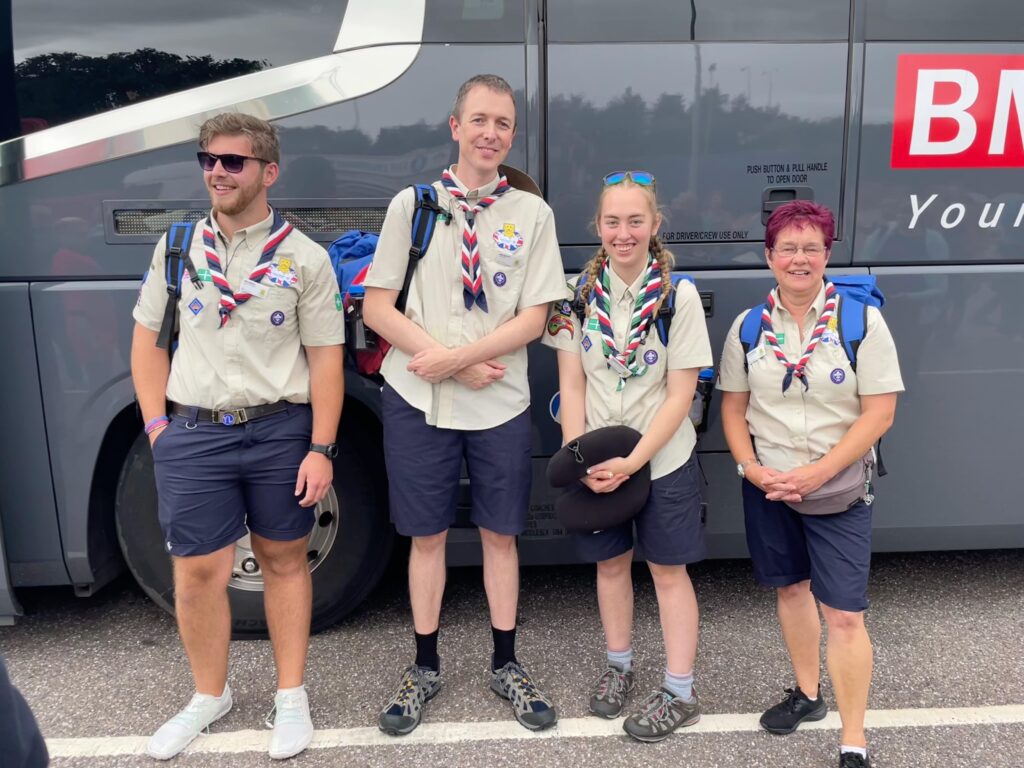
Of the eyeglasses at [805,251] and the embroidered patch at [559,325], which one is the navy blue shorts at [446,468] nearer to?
the embroidered patch at [559,325]

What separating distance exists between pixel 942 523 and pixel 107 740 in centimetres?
307

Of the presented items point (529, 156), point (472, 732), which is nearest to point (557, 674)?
point (472, 732)

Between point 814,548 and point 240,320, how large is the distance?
5.90ft

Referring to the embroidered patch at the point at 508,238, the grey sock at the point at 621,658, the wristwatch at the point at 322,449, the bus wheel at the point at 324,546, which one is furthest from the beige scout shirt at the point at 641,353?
the bus wheel at the point at 324,546

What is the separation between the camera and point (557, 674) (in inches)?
117

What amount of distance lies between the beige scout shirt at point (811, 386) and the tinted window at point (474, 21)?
129 cm

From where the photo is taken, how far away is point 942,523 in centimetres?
322

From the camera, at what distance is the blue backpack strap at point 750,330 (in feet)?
8.02

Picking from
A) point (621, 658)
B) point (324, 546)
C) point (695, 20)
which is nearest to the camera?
point (621, 658)

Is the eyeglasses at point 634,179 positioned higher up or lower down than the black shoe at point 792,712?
higher up

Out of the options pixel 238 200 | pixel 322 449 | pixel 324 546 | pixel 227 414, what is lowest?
pixel 324 546

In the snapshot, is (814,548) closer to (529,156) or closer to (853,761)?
(853,761)

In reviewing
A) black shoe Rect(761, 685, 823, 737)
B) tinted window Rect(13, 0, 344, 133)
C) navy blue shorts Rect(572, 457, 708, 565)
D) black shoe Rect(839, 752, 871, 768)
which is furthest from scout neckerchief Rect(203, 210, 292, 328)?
black shoe Rect(839, 752, 871, 768)

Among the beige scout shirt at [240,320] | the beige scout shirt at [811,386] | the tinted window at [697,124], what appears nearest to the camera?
the beige scout shirt at [811,386]
